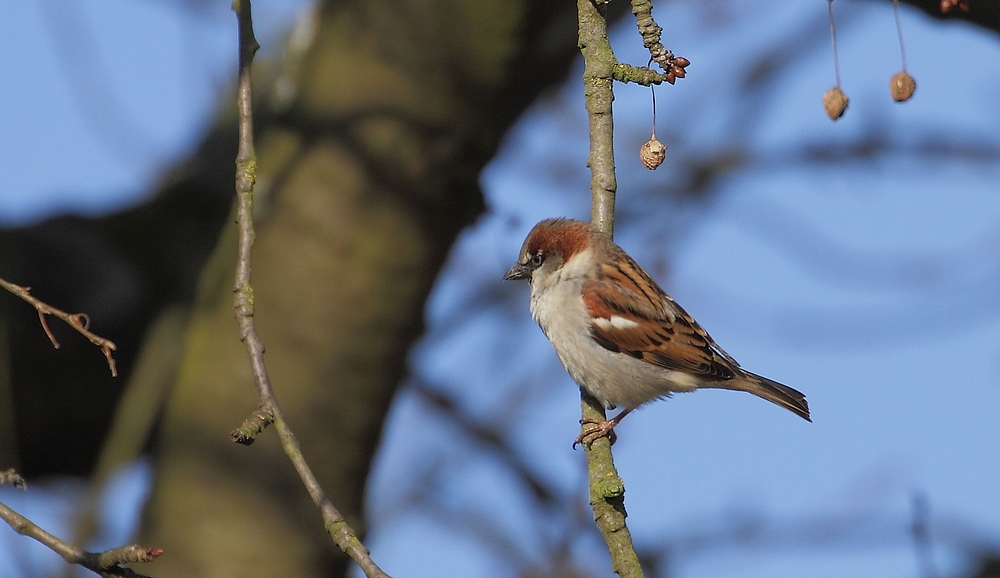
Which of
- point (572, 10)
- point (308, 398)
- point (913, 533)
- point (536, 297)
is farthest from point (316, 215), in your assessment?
point (913, 533)

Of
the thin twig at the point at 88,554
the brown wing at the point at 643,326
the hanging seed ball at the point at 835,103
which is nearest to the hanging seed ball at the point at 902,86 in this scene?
the hanging seed ball at the point at 835,103

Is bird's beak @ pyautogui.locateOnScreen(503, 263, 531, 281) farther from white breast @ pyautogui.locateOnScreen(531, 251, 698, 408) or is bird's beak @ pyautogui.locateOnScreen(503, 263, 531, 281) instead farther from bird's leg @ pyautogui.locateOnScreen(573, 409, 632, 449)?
bird's leg @ pyautogui.locateOnScreen(573, 409, 632, 449)

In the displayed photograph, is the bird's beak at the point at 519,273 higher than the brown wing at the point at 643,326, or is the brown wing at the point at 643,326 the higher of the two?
the bird's beak at the point at 519,273

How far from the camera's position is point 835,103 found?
2.76m

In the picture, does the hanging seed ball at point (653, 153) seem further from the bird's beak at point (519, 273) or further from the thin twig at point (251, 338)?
the bird's beak at point (519, 273)

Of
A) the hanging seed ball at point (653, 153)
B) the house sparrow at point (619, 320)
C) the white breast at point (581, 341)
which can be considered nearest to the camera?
the hanging seed ball at point (653, 153)

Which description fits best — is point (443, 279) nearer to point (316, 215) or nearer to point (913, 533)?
point (316, 215)

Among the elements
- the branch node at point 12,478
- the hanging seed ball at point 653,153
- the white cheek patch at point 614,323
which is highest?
the white cheek patch at point 614,323

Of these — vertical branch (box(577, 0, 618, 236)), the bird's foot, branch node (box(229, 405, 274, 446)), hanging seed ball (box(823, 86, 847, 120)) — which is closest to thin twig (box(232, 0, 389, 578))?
branch node (box(229, 405, 274, 446))

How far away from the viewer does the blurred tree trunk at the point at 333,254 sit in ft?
14.4

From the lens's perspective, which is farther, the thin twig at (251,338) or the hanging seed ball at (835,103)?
the hanging seed ball at (835,103)

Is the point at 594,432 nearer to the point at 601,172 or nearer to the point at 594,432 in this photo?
the point at 594,432

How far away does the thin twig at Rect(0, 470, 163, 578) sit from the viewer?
1781 mm

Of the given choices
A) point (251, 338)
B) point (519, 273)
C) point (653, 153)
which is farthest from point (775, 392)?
point (251, 338)
